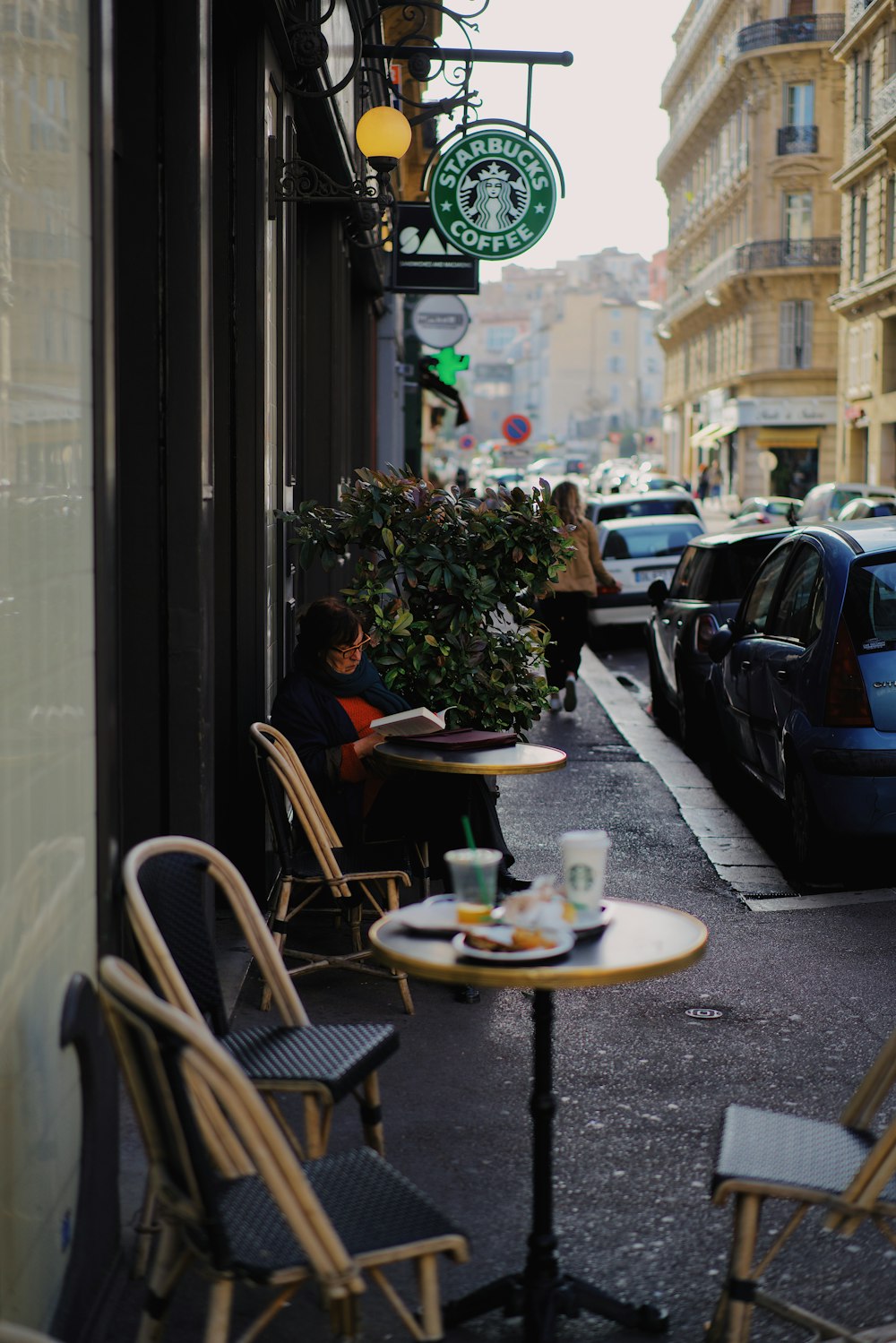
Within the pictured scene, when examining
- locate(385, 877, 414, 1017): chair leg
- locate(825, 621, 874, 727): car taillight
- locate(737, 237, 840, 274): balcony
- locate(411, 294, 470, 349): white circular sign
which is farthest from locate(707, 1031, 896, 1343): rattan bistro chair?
locate(737, 237, 840, 274): balcony

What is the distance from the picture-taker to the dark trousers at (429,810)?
6.57 metres

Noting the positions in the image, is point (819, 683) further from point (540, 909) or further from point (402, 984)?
point (540, 909)

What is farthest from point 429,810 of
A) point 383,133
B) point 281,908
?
point 383,133

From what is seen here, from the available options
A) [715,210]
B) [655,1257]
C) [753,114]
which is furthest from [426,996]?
[715,210]

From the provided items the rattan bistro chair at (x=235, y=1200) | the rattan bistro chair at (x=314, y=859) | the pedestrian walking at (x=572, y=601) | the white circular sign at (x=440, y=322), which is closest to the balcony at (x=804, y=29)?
the white circular sign at (x=440, y=322)

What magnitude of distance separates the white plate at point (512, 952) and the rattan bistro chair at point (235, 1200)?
46 centimetres

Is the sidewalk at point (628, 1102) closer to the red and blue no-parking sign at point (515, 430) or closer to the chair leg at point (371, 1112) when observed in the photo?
the chair leg at point (371, 1112)

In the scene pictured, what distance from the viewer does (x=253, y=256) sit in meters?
7.06

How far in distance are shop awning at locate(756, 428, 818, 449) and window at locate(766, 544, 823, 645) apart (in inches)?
2251

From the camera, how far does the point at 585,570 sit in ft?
43.7

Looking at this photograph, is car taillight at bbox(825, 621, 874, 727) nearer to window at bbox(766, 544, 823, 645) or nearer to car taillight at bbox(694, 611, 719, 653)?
window at bbox(766, 544, 823, 645)

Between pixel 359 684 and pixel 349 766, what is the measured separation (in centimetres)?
36

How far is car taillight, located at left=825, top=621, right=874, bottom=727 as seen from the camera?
742cm

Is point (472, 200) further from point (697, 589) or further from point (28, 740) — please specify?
point (28, 740)
